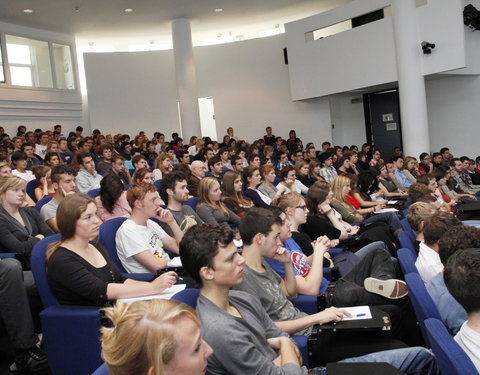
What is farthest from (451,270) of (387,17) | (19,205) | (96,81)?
(96,81)

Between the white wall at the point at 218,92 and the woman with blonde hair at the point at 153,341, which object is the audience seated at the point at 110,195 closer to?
the woman with blonde hair at the point at 153,341

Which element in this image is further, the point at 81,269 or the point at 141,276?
the point at 141,276

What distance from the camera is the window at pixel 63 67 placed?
12734mm

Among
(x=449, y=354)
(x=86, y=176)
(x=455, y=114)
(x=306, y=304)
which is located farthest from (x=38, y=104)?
(x=449, y=354)

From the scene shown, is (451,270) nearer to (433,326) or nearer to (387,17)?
(433,326)

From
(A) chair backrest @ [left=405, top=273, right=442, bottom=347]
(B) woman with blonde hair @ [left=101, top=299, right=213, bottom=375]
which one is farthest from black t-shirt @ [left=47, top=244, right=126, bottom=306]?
(A) chair backrest @ [left=405, top=273, right=442, bottom=347]

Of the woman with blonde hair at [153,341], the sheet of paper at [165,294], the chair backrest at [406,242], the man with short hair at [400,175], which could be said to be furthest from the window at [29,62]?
the woman with blonde hair at [153,341]

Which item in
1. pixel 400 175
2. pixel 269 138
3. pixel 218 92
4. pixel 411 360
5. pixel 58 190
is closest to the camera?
pixel 411 360

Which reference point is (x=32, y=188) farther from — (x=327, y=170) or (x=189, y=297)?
(x=327, y=170)

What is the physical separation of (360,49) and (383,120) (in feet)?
8.04

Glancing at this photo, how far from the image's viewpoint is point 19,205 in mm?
3625

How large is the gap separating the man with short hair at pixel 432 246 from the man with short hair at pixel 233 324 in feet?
2.58

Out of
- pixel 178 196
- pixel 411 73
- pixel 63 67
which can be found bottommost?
pixel 178 196

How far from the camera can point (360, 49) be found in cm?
1144
